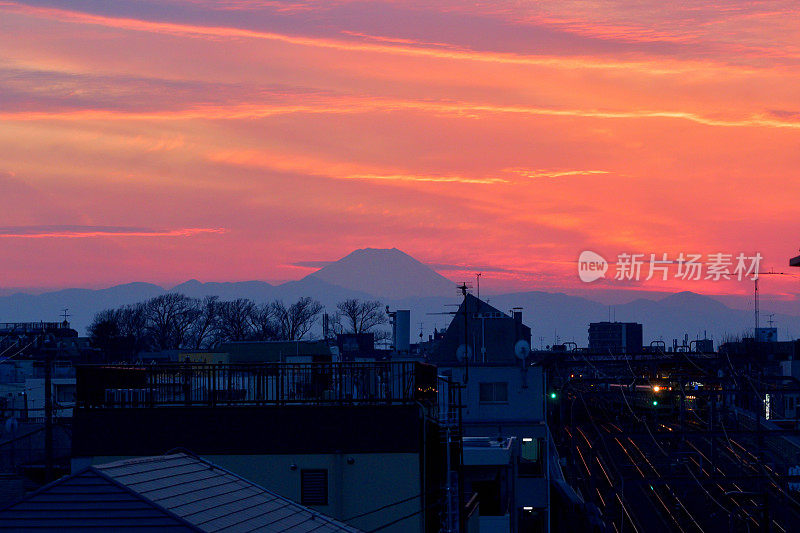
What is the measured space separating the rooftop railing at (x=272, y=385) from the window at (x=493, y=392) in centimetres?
2445

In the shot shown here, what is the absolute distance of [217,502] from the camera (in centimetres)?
1249

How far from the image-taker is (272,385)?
70.6 feet

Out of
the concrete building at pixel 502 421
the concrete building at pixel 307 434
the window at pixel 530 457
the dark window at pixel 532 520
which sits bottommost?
the dark window at pixel 532 520

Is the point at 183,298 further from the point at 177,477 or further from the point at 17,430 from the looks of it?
the point at 177,477

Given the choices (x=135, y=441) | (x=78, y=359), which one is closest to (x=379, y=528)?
(x=135, y=441)

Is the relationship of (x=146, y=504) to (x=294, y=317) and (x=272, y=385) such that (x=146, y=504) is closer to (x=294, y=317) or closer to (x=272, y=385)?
(x=272, y=385)

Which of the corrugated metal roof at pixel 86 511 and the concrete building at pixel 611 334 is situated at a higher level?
the corrugated metal roof at pixel 86 511

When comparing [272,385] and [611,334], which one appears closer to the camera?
[272,385]

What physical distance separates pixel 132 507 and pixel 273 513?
263 cm

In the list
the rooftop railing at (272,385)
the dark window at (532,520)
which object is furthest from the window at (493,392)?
the rooftop railing at (272,385)

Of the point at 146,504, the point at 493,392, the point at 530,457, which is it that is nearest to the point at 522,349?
the point at 493,392

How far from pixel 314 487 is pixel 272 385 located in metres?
2.88

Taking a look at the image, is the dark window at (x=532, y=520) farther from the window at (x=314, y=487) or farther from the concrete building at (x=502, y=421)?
the window at (x=314, y=487)

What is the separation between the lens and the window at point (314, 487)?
19344 millimetres
